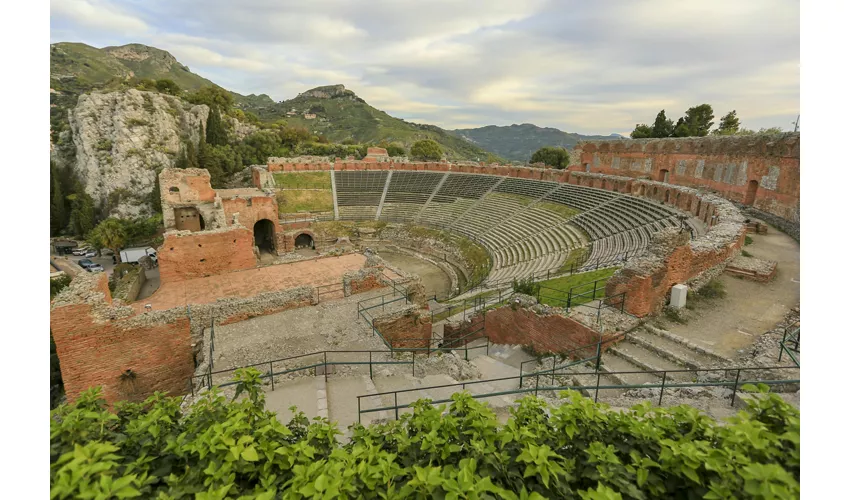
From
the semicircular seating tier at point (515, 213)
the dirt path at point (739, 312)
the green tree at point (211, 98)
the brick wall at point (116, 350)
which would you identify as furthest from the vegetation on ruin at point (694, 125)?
the green tree at point (211, 98)

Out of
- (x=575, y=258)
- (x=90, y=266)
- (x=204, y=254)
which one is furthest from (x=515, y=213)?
(x=90, y=266)

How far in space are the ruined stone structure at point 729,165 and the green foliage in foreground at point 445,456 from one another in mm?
20660

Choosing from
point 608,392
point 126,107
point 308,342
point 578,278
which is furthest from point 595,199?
point 126,107

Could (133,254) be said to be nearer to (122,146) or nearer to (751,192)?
(122,146)

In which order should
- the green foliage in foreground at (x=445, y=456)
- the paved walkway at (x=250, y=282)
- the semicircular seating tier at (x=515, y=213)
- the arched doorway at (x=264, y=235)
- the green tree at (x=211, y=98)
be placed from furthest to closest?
the green tree at (x=211, y=98), the arched doorway at (x=264, y=235), the semicircular seating tier at (x=515, y=213), the paved walkway at (x=250, y=282), the green foliage in foreground at (x=445, y=456)

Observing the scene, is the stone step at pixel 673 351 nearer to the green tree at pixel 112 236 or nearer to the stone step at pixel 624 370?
the stone step at pixel 624 370

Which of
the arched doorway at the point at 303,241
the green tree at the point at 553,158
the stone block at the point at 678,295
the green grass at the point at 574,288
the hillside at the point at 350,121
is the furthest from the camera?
the hillside at the point at 350,121

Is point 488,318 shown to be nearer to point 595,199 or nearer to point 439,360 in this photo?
point 439,360

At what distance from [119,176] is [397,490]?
2141 inches

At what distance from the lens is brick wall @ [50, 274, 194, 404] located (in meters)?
9.73

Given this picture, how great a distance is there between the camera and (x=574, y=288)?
12.5m

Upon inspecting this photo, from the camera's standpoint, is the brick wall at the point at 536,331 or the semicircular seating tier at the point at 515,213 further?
the semicircular seating tier at the point at 515,213

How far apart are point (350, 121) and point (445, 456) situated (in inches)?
5526

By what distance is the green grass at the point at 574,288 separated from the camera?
11.4m
